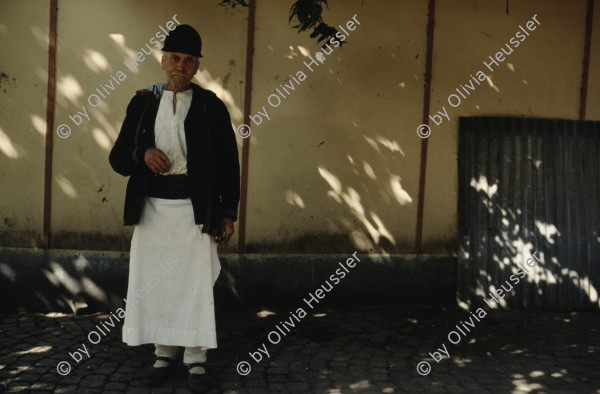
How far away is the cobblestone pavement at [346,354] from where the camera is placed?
14.0 ft

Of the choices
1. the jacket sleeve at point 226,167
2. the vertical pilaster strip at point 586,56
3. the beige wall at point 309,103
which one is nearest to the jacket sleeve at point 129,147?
the jacket sleeve at point 226,167

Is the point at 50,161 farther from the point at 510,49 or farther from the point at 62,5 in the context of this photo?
the point at 510,49

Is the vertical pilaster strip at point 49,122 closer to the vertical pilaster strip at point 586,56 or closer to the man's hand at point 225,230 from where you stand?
the man's hand at point 225,230

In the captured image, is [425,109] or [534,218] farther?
[534,218]

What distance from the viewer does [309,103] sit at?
19.4 feet

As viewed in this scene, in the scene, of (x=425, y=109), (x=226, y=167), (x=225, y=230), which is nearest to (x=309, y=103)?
(x=425, y=109)

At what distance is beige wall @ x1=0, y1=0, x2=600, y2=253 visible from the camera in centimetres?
559

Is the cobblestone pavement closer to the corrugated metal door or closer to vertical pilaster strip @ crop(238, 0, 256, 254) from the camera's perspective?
the corrugated metal door

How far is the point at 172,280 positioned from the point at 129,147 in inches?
37.5

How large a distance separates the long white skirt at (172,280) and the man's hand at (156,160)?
25 centimetres

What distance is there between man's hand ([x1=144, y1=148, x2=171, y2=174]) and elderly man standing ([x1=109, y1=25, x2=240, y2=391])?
0.09m

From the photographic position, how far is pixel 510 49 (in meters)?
6.14

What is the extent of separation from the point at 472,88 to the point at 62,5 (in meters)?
4.12

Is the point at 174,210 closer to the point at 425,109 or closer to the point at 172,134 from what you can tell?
the point at 172,134
